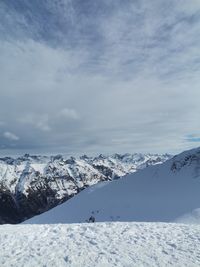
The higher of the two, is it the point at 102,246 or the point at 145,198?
the point at 145,198

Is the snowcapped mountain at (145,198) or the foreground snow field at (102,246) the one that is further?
the snowcapped mountain at (145,198)

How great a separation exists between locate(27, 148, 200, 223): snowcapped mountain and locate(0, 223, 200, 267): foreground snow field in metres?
37.9

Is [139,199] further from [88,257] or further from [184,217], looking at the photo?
[88,257]

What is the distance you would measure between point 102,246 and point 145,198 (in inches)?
2449

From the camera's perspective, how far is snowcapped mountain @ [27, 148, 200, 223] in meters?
62.2

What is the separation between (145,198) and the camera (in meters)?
74.6

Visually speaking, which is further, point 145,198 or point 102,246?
point 145,198

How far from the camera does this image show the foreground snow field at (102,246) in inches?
486

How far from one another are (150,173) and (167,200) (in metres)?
24.3

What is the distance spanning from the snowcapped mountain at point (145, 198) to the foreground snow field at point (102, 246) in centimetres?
3792

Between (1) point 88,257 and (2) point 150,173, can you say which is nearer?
(1) point 88,257

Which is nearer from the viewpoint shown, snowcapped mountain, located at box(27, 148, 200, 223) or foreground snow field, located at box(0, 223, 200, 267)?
foreground snow field, located at box(0, 223, 200, 267)

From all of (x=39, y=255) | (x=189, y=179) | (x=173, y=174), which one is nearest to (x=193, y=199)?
(x=189, y=179)

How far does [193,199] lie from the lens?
61.8 metres
